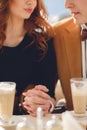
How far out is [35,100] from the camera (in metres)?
1.39

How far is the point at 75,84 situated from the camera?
1334mm

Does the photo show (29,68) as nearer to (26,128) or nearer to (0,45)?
(0,45)

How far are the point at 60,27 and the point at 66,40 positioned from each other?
0.27 ft

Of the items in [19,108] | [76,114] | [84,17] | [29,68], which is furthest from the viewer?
[29,68]

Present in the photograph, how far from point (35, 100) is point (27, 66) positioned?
48cm

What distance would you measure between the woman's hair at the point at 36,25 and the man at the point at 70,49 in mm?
60

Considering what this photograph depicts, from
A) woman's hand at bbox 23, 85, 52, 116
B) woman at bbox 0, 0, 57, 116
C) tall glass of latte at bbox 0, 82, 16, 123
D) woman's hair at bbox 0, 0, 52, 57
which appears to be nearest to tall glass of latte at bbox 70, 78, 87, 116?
woman's hand at bbox 23, 85, 52, 116

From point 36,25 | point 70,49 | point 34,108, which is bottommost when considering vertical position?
point 34,108

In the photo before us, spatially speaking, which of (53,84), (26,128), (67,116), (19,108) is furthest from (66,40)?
(67,116)

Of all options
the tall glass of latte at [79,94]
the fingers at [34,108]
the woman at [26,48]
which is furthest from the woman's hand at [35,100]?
the woman at [26,48]

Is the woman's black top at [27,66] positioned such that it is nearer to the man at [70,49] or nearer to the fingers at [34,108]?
the man at [70,49]

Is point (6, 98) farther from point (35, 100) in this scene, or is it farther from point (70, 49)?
point (70, 49)

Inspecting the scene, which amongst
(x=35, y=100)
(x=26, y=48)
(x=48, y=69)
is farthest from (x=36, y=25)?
(x=35, y=100)

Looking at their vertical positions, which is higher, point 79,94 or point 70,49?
point 70,49
